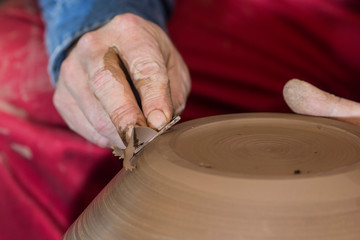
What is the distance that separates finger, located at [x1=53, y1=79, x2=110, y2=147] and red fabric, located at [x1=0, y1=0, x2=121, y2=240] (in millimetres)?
178

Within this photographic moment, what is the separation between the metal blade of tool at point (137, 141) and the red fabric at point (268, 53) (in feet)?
1.78

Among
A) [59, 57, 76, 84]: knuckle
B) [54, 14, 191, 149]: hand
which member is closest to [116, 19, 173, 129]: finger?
[54, 14, 191, 149]: hand

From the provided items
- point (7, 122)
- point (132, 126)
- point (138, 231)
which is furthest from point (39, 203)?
point (138, 231)

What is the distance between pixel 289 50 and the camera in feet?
4.14

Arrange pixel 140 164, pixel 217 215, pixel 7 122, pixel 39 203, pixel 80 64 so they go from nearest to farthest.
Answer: pixel 217 215 → pixel 140 164 → pixel 80 64 → pixel 39 203 → pixel 7 122

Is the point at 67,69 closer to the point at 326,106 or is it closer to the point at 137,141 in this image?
the point at 137,141

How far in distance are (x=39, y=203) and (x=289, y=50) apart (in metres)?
0.70

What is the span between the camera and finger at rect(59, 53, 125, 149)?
808 mm

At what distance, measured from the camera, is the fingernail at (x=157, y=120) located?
0.64m

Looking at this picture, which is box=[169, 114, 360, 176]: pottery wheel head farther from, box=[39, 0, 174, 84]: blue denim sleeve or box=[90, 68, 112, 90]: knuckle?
box=[39, 0, 174, 84]: blue denim sleeve

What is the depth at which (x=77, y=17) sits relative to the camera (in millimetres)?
992

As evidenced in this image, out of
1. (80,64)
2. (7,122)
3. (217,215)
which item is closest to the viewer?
(217,215)

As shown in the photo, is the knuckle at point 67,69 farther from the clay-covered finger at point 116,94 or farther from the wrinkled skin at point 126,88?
the clay-covered finger at point 116,94

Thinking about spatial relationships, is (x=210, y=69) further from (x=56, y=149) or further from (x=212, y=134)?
(x=212, y=134)
